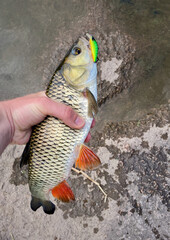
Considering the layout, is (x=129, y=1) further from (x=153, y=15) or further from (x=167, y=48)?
(x=167, y=48)

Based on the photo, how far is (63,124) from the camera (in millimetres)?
1609

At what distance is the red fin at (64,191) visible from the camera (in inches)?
68.1

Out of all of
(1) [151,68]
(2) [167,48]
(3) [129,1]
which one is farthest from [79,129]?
(3) [129,1]

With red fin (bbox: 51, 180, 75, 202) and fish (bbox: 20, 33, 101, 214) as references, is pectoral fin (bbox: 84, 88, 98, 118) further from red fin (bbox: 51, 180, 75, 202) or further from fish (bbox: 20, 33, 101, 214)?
red fin (bbox: 51, 180, 75, 202)

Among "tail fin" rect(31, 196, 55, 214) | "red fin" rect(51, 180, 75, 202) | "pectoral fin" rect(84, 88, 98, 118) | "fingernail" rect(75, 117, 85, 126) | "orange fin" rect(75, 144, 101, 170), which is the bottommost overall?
"tail fin" rect(31, 196, 55, 214)

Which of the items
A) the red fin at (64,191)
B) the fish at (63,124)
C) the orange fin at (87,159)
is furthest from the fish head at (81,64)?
the red fin at (64,191)

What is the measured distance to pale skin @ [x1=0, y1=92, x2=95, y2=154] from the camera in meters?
1.55

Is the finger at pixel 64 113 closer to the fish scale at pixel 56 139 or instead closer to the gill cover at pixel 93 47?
the fish scale at pixel 56 139

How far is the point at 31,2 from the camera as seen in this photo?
13.7 ft

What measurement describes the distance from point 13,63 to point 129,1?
7.11ft

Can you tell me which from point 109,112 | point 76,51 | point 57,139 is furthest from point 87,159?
point 109,112

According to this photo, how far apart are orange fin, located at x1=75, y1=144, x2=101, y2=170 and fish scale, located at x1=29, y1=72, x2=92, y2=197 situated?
0.07 meters

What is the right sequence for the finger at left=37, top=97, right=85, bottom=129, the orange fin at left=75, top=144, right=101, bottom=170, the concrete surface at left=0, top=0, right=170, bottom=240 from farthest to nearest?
the concrete surface at left=0, top=0, right=170, bottom=240 < the orange fin at left=75, top=144, right=101, bottom=170 < the finger at left=37, top=97, right=85, bottom=129

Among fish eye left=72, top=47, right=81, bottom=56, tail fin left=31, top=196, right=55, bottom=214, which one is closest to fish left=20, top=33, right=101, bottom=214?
fish eye left=72, top=47, right=81, bottom=56
